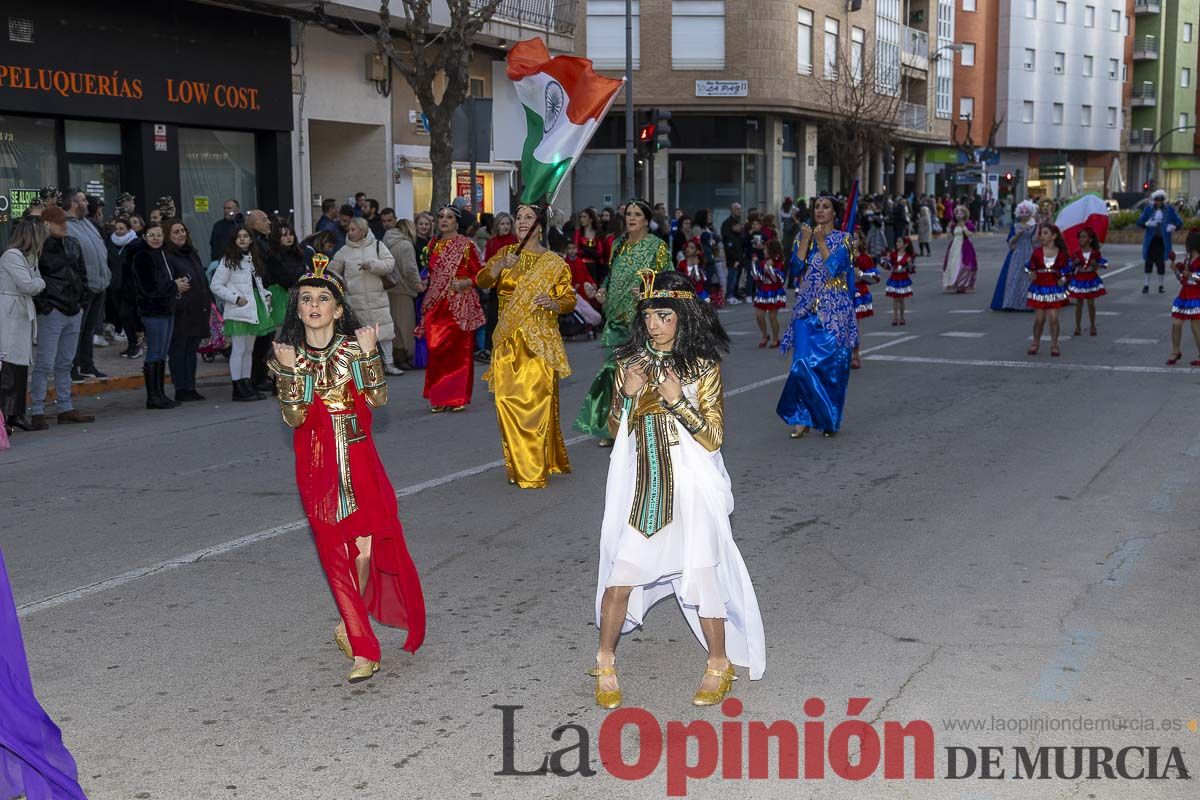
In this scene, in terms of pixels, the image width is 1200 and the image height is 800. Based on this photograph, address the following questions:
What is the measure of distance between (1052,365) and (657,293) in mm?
11202

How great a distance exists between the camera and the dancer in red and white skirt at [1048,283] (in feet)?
52.3

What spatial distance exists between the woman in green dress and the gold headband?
172 inches

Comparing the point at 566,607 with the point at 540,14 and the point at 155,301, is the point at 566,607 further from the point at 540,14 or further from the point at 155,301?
the point at 540,14

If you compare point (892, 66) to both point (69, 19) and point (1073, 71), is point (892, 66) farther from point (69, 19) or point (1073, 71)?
point (69, 19)

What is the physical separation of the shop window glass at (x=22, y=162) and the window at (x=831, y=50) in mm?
30303

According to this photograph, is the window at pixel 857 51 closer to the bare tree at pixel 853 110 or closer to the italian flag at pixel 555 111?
the bare tree at pixel 853 110

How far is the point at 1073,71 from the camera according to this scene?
72.6m

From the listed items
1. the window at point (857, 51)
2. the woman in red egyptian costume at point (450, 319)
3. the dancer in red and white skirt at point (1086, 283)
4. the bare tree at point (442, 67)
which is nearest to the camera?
the woman in red egyptian costume at point (450, 319)

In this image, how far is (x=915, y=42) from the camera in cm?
5566

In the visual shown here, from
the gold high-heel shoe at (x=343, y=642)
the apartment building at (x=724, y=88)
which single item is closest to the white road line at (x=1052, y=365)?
the gold high-heel shoe at (x=343, y=642)

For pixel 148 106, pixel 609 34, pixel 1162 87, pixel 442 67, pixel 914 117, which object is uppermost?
pixel 1162 87

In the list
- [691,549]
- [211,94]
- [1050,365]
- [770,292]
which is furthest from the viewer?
[211,94]

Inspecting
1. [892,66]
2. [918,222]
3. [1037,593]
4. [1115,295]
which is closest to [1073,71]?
[892,66]

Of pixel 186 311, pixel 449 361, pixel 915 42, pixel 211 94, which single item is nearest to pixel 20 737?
pixel 449 361
